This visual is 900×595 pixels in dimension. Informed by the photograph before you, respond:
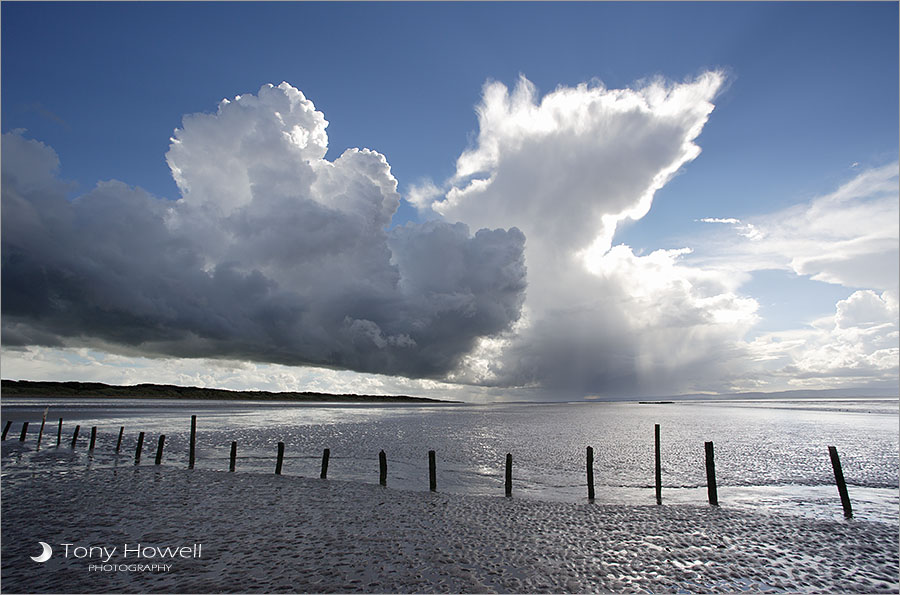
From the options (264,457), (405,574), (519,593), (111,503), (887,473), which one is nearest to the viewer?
(519,593)

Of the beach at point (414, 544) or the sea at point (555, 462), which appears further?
the sea at point (555, 462)

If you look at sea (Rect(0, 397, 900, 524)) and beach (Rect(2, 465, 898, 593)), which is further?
sea (Rect(0, 397, 900, 524))

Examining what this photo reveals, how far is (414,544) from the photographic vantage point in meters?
13.5

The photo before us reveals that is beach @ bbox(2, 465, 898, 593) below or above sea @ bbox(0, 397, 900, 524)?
above

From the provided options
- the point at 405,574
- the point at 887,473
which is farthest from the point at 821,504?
the point at 405,574

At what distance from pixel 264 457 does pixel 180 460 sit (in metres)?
4.97

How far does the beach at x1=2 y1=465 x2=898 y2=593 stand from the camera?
10.9 meters

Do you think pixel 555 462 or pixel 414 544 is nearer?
pixel 414 544

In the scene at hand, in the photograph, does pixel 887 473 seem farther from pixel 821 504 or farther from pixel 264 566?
pixel 264 566

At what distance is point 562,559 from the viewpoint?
1240 cm

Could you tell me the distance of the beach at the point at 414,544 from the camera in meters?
10.9

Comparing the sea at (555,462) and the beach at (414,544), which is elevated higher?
the beach at (414,544)

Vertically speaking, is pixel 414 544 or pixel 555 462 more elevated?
pixel 414 544

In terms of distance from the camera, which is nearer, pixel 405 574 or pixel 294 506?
pixel 405 574
